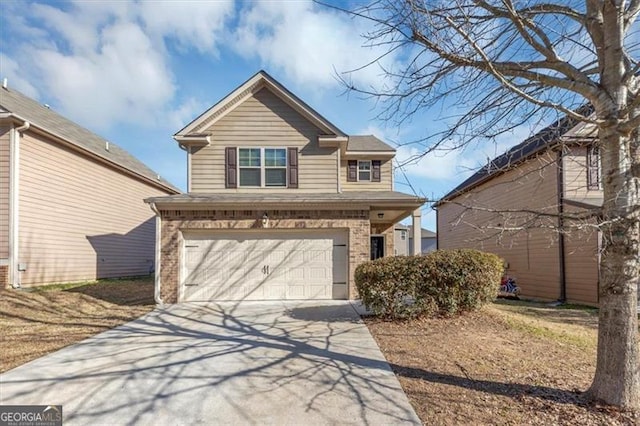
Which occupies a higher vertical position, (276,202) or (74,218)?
(276,202)

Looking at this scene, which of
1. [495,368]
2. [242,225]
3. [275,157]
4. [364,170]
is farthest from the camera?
[364,170]

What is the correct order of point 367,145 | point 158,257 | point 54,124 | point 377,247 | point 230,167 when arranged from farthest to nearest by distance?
point 377,247 < point 367,145 < point 54,124 < point 230,167 < point 158,257

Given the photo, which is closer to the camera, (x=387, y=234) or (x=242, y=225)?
(x=242, y=225)

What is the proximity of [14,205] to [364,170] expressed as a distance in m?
12.1

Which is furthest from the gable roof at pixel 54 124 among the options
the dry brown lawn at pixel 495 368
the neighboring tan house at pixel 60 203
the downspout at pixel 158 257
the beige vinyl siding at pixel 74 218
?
the dry brown lawn at pixel 495 368

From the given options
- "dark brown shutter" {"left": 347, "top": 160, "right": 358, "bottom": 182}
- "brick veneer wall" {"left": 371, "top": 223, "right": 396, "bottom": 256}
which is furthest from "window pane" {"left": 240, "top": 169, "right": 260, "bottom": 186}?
"brick veneer wall" {"left": 371, "top": 223, "right": 396, "bottom": 256}

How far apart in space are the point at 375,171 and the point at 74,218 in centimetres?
1199

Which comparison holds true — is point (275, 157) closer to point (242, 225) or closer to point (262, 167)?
point (262, 167)

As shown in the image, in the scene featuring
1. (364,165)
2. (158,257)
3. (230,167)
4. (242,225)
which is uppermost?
(364,165)

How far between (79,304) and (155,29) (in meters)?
7.87

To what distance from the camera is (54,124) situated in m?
15.0

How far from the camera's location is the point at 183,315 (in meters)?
9.17

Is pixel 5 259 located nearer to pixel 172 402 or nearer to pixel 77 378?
pixel 77 378

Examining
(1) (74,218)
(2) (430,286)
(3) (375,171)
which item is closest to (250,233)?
(2) (430,286)
